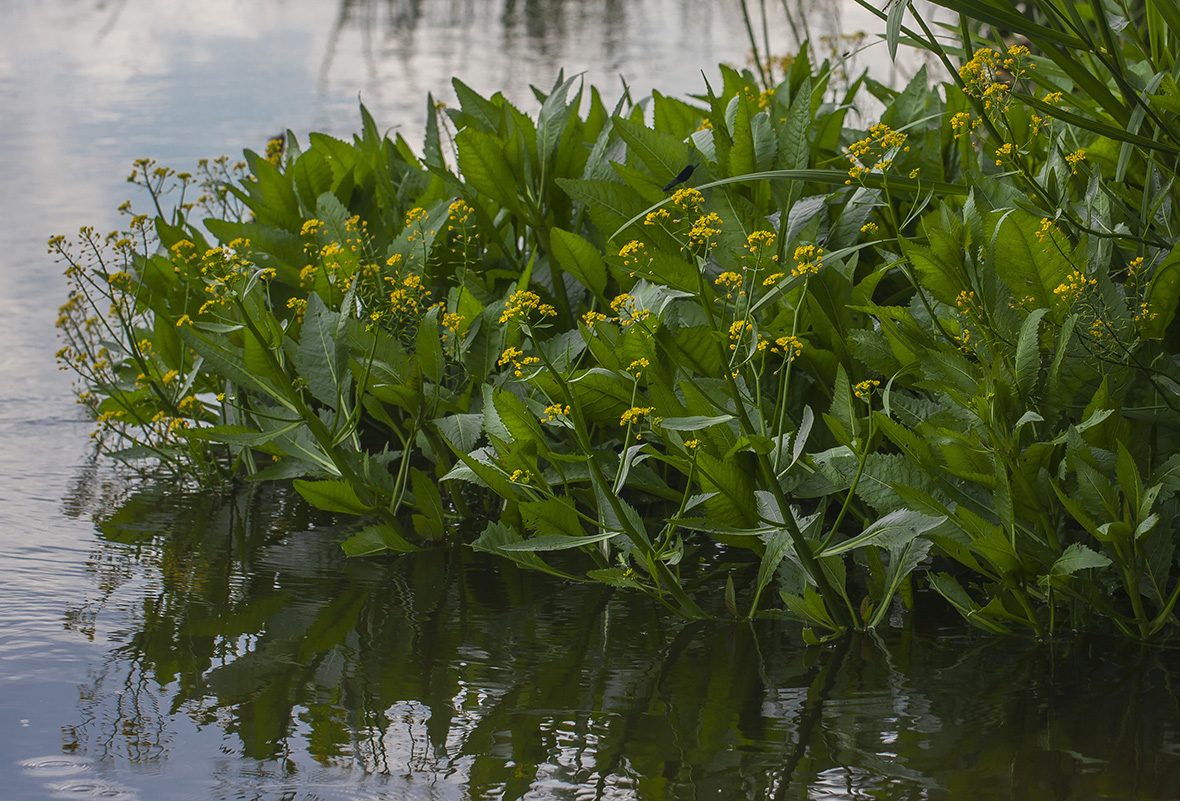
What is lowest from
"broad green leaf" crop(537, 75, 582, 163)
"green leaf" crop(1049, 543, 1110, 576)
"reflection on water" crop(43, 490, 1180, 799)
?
"reflection on water" crop(43, 490, 1180, 799)

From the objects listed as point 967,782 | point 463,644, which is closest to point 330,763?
point 463,644

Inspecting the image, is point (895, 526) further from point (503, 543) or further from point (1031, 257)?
point (503, 543)

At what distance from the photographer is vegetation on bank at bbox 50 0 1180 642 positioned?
170cm

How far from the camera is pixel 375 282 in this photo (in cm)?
237

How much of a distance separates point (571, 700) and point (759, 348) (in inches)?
23.4

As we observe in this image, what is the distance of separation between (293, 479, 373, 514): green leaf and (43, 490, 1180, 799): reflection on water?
138 mm

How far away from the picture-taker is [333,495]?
209 cm

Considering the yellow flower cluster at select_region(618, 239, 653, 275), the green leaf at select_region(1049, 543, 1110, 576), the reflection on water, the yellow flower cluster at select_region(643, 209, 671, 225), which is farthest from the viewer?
the yellow flower cluster at select_region(618, 239, 653, 275)

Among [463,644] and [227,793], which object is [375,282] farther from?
[227,793]

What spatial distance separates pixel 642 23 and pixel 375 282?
854cm

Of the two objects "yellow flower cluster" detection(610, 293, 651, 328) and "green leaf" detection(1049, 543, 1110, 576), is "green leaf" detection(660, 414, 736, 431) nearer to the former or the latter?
"yellow flower cluster" detection(610, 293, 651, 328)

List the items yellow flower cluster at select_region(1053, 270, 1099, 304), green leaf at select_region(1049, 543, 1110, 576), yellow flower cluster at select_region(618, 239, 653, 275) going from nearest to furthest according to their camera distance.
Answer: green leaf at select_region(1049, 543, 1110, 576) → yellow flower cluster at select_region(1053, 270, 1099, 304) → yellow flower cluster at select_region(618, 239, 653, 275)

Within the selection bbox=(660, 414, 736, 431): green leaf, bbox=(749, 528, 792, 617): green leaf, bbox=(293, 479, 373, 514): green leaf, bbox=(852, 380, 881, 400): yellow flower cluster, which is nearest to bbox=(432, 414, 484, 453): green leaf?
bbox=(293, 479, 373, 514): green leaf

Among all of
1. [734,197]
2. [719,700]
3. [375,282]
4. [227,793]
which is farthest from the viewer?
[375,282]
